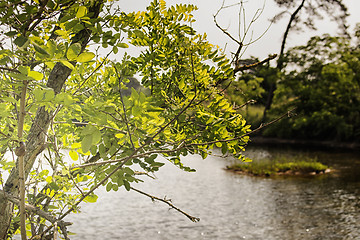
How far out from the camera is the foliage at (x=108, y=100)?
1.62m

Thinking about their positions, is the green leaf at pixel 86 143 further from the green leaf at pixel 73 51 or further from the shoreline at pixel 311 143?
the shoreline at pixel 311 143

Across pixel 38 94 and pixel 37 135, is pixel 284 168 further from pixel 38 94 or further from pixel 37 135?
pixel 38 94

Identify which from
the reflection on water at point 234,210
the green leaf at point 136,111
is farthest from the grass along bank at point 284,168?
the green leaf at point 136,111

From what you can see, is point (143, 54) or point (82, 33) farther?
point (143, 54)

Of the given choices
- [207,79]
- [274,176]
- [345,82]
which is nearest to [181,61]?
→ [207,79]

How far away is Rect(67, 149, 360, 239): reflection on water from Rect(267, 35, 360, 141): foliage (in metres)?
11.3

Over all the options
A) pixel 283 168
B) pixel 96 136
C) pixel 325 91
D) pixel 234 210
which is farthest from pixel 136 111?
pixel 325 91

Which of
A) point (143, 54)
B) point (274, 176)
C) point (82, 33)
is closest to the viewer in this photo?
point (82, 33)

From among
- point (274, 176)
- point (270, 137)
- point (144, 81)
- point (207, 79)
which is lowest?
point (207, 79)

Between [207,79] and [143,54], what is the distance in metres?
0.64

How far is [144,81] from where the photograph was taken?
281 cm

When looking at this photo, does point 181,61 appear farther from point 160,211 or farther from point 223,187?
point 223,187

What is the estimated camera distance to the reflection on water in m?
8.59

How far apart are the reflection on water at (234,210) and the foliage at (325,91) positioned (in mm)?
11251
